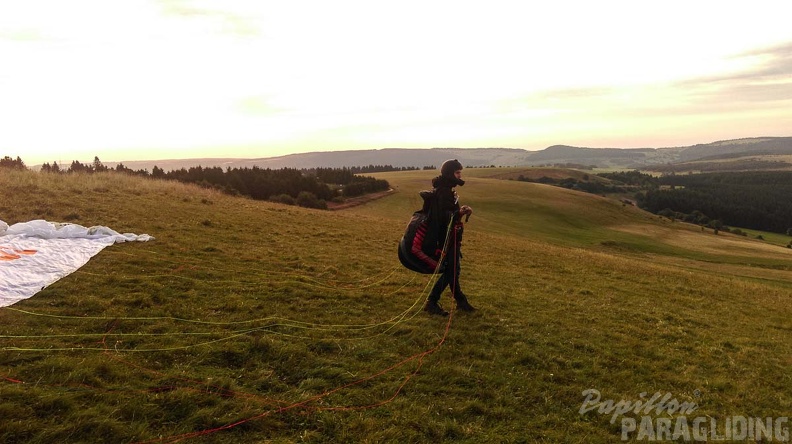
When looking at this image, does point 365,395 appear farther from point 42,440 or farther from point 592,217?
point 592,217

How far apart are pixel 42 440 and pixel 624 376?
9.54 meters

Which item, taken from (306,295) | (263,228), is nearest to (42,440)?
(306,295)

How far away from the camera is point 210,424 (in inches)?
213

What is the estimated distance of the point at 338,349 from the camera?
813 centimetres

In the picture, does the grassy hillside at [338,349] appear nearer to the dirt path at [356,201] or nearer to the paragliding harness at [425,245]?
the paragliding harness at [425,245]

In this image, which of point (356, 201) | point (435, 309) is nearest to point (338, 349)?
point (435, 309)

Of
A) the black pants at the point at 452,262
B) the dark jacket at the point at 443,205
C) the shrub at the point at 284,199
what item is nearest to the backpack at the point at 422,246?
the dark jacket at the point at 443,205

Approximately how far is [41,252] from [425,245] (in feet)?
37.0

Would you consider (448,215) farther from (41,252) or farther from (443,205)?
(41,252)

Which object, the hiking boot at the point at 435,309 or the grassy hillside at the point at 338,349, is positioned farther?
the hiking boot at the point at 435,309

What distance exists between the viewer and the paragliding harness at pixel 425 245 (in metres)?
10.1

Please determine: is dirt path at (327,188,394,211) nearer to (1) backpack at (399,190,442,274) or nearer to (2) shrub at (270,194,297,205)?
(2) shrub at (270,194,297,205)

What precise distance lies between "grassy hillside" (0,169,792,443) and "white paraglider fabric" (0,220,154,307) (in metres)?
0.41

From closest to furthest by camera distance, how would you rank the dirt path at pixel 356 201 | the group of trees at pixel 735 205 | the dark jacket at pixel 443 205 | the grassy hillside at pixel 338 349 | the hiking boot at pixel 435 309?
the grassy hillside at pixel 338 349
the dark jacket at pixel 443 205
the hiking boot at pixel 435 309
the dirt path at pixel 356 201
the group of trees at pixel 735 205
